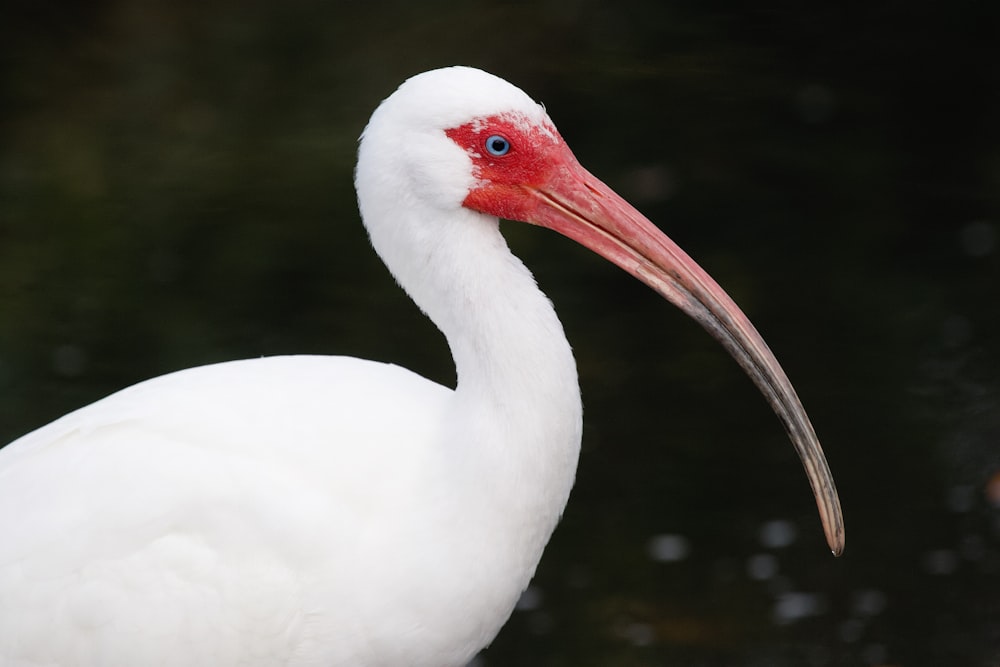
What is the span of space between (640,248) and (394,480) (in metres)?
0.87

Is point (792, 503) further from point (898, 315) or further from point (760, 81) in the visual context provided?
point (760, 81)

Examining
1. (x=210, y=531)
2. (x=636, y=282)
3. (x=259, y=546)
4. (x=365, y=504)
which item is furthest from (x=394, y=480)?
(x=636, y=282)

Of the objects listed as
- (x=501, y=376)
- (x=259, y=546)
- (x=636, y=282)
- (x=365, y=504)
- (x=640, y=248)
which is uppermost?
(x=636, y=282)

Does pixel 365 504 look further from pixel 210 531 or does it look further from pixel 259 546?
pixel 210 531

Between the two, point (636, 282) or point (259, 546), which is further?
point (636, 282)

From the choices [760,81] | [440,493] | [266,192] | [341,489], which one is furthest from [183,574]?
[760,81]

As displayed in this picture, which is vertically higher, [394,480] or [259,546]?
[394,480]

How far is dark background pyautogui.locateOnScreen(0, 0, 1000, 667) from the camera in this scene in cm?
543

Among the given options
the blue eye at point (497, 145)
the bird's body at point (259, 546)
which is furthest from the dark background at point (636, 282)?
the blue eye at point (497, 145)

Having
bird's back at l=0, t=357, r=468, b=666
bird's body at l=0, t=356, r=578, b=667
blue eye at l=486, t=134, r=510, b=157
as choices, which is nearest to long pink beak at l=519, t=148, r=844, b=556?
blue eye at l=486, t=134, r=510, b=157

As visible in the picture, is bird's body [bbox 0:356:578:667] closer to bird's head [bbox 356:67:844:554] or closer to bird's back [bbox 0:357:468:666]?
bird's back [bbox 0:357:468:666]

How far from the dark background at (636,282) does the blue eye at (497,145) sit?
2332 mm

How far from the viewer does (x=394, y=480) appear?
11.7 ft

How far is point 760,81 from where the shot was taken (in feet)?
30.1
